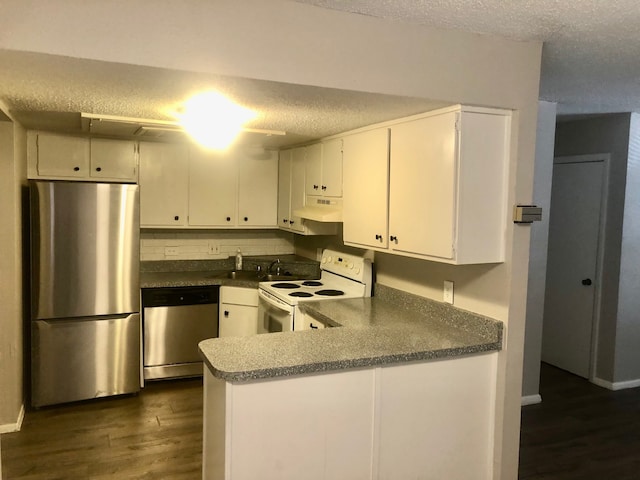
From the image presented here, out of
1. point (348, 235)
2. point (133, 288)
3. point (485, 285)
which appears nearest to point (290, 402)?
point (485, 285)

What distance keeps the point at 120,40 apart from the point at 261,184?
3.13m

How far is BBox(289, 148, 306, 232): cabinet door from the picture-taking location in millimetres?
4539

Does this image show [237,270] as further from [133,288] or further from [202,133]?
[202,133]

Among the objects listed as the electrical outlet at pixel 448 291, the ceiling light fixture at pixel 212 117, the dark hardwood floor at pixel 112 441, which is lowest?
the dark hardwood floor at pixel 112 441

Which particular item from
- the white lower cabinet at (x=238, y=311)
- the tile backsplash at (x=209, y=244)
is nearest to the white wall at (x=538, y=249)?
the white lower cabinet at (x=238, y=311)

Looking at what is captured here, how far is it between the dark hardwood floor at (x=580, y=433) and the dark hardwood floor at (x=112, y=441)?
83.0 inches

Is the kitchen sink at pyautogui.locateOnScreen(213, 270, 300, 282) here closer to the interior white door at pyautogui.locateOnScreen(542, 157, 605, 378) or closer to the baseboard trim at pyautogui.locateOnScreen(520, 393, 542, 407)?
the baseboard trim at pyautogui.locateOnScreen(520, 393, 542, 407)

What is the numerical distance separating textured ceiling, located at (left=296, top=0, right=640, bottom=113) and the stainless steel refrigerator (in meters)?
2.48

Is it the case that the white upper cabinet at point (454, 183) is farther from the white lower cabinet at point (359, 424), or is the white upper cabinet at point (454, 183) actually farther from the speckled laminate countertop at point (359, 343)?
the white lower cabinet at point (359, 424)

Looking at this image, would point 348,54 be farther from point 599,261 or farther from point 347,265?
point 599,261

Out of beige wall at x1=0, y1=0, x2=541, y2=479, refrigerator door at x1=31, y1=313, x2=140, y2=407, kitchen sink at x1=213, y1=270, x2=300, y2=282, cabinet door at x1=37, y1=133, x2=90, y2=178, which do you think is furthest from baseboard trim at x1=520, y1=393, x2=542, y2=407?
cabinet door at x1=37, y1=133, x2=90, y2=178

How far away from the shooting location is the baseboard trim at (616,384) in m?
4.67

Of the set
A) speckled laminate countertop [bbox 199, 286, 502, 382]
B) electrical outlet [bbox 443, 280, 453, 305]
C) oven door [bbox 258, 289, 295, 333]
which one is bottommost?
oven door [bbox 258, 289, 295, 333]

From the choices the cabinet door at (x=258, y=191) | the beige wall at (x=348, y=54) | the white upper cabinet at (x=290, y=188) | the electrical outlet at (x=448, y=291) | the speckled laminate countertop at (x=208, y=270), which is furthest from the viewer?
the cabinet door at (x=258, y=191)
